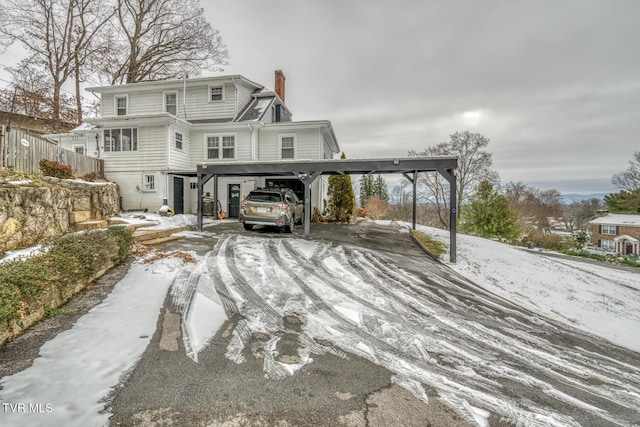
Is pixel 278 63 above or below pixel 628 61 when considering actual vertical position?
above

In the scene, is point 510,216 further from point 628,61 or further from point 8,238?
point 8,238

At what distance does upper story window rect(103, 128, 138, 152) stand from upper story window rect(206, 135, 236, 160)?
3701mm

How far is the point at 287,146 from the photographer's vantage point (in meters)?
15.5

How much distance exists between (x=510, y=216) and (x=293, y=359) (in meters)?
24.0

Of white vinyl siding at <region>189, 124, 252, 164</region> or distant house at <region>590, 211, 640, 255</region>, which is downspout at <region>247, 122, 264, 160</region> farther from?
distant house at <region>590, 211, 640, 255</region>

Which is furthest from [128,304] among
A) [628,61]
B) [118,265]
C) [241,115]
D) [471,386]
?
[628,61]

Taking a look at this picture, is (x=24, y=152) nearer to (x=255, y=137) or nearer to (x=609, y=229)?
(x=255, y=137)

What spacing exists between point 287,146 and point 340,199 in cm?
478

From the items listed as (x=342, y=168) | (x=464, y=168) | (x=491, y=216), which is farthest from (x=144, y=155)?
(x=464, y=168)

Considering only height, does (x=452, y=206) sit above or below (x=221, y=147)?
below

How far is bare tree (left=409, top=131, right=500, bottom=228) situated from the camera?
26.5 m

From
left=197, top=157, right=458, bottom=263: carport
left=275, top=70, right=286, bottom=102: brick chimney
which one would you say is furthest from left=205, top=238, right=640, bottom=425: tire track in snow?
left=275, top=70, right=286, bottom=102: brick chimney

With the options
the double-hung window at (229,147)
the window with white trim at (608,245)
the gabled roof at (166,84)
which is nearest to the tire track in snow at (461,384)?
the double-hung window at (229,147)

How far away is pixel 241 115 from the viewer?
16188mm
